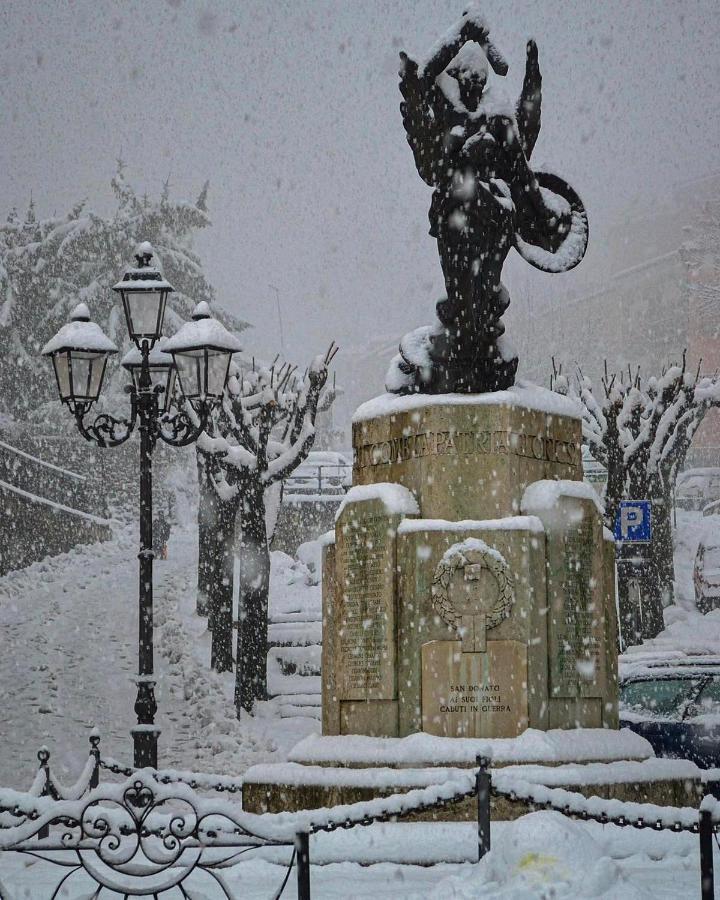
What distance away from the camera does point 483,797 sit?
20.4 ft

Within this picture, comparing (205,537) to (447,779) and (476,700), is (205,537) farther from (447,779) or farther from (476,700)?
(447,779)

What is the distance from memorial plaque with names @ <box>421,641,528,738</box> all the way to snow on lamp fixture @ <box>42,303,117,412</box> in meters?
4.56

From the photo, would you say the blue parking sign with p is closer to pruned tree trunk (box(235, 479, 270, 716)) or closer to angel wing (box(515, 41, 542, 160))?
pruned tree trunk (box(235, 479, 270, 716))

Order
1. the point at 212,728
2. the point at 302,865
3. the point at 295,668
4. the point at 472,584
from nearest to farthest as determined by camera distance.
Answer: the point at 302,865 < the point at 472,584 < the point at 212,728 < the point at 295,668

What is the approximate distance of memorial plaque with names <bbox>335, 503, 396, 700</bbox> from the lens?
9219 mm

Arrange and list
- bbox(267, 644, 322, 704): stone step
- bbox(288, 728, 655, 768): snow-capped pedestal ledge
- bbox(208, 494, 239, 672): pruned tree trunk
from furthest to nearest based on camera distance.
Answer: bbox(208, 494, 239, 672): pruned tree trunk → bbox(267, 644, 322, 704): stone step → bbox(288, 728, 655, 768): snow-capped pedestal ledge

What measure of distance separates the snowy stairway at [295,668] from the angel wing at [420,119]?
35.9ft

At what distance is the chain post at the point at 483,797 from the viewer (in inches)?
241

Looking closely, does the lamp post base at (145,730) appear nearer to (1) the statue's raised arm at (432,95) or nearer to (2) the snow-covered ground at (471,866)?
(2) the snow-covered ground at (471,866)

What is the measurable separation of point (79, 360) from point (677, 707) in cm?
644

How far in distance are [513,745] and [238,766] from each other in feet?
26.8

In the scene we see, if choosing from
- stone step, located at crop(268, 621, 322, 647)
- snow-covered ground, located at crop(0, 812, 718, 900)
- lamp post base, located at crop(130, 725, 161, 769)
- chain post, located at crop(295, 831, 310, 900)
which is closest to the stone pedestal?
snow-covered ground, located at crop(0, 812, 718, 900)

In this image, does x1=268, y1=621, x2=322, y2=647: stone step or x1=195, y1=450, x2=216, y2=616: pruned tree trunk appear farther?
x1=195, y1=450, x2=216, y2=616: pruned tree trunk

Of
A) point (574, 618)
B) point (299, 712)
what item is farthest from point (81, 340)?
point (299, 712)
